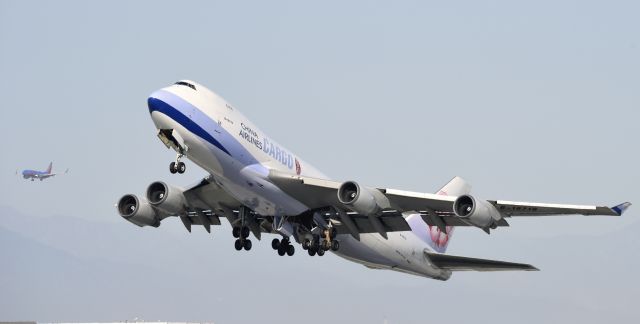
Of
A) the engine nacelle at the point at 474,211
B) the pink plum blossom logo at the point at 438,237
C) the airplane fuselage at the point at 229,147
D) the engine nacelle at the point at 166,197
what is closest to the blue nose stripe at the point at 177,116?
the airplane fuselage at the point at 229,147

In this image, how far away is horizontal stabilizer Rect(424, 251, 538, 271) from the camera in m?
52.2

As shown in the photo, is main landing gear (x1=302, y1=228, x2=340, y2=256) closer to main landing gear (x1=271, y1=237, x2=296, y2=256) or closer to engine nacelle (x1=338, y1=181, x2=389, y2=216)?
main landing gear (x1=271, y1=237, x2=296, y2=256)

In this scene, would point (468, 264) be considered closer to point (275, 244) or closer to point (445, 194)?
point (445, 194)

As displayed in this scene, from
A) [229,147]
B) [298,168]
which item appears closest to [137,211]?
[298,168]

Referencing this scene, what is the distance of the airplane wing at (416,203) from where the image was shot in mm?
44938

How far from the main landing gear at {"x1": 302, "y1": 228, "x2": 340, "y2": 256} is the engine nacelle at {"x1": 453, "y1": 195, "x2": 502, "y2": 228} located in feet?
23.0

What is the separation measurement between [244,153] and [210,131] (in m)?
2.03

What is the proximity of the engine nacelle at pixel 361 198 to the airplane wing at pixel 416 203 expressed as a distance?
141 mm

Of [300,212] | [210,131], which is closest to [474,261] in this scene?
[300,212]

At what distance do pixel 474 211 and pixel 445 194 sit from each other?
1417cm

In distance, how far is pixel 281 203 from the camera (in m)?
46.5

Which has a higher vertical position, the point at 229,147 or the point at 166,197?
the point at 229,147

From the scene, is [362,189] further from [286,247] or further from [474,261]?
[474,261]

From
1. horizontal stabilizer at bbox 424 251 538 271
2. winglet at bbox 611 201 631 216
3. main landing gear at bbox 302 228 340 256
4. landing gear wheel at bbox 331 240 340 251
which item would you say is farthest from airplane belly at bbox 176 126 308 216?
winglet at bbox 611 201 631 216
